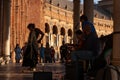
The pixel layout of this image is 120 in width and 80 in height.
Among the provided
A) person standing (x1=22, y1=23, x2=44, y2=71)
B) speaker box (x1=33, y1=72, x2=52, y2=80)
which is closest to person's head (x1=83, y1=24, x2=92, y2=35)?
speaker box (x1=33, y1=72, x2=52, y2=80)

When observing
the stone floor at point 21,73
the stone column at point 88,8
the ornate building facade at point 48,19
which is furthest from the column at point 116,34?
the ornate building facade at point 48,19

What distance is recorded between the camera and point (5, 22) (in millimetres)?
27094

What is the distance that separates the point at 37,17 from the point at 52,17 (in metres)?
31.2

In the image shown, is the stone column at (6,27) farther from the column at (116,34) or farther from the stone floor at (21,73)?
the column at (116,34)

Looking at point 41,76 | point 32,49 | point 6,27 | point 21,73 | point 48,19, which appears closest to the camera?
point 41,76

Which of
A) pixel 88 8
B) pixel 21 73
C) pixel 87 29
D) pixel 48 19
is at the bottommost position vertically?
pixel 21 73

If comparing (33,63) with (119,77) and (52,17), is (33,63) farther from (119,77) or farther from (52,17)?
(52,17)

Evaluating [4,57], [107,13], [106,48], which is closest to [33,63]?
[106,48]

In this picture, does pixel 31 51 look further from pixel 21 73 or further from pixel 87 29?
pixel 87 29

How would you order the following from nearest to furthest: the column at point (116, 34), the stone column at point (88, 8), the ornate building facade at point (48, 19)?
1. the column at point (116, 34)
2. the stone column at point (88, 8)
3. the ornate building facade at point (48, 19)

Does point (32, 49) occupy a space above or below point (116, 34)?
below

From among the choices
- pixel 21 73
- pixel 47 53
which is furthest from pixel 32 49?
pixel 47 53

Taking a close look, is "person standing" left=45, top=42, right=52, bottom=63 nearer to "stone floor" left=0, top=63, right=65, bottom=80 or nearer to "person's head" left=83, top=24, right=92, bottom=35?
"stone floor" left=0, top=63, right=65, bottom=80

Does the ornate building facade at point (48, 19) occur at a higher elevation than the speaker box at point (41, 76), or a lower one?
higher
